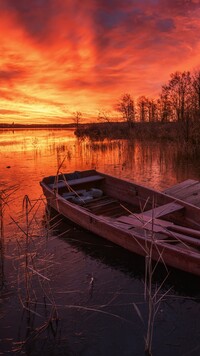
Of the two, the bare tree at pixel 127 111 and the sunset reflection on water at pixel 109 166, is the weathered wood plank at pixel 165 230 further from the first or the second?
the bare tree at pixel 127 111

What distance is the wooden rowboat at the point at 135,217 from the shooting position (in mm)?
5125

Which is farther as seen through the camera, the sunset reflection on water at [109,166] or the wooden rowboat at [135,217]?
the sunset reflection on water at [109,166]

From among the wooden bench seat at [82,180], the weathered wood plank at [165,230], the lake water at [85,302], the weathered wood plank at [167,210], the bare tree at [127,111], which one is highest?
the bare tree at [127,111]

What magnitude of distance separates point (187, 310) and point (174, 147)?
1894 cm

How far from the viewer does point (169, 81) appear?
3672 centimetres

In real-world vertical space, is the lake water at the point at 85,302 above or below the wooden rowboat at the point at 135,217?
below

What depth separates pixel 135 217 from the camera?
16.3 feet

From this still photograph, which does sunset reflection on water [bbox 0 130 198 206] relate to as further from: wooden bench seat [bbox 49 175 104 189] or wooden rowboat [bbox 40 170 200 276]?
wooden rowboat [bbox 40 170 200 276]

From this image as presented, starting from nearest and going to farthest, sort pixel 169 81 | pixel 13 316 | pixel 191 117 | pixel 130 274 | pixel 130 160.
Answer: pixel 13 316 → pixel 130 274 → pixel 130 160 → pixel 191 117 → pixel 169 81

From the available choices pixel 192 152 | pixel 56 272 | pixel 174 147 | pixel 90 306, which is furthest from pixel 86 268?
pixel 174 147

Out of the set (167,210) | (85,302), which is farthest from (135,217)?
(167,210)

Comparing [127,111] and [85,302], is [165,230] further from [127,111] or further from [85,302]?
[127,111]

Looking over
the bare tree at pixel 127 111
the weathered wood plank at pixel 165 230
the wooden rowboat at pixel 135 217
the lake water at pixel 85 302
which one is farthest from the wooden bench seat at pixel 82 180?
the bare tree at pixel 127 111

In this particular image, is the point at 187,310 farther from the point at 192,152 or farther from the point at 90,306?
the point at 192,152
